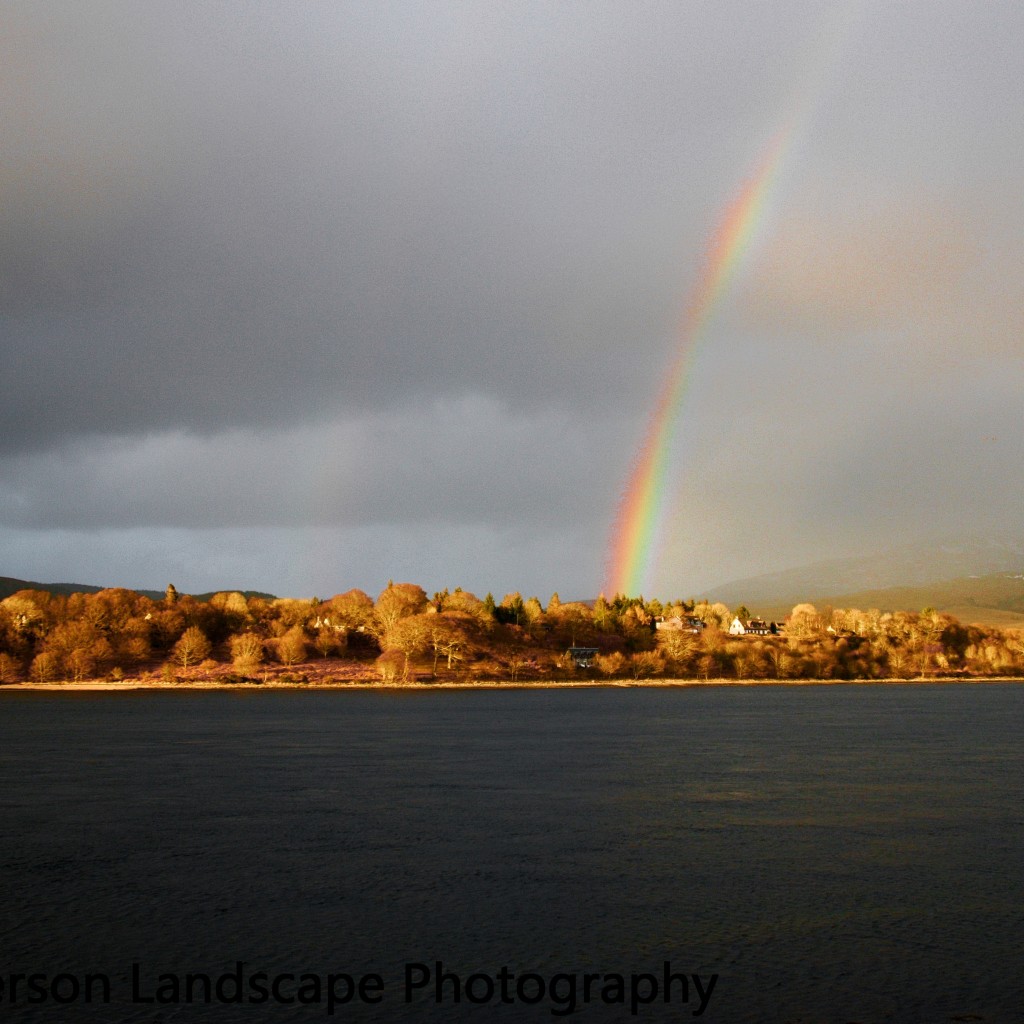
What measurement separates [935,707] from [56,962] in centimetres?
15273

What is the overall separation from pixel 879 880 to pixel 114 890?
2589cm

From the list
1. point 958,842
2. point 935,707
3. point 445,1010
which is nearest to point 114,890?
point 445,1010

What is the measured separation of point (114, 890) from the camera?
111 ft

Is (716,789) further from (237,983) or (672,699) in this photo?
(672,699)

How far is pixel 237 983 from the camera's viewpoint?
80.4 ft

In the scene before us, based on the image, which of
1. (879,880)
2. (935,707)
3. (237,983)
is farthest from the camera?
(935,707)

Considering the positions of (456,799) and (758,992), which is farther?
(456,799)

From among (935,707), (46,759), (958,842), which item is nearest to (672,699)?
(935,707)

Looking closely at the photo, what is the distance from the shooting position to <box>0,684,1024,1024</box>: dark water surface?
24703mm

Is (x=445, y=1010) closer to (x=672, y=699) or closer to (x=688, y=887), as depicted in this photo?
(x=688, y=887)

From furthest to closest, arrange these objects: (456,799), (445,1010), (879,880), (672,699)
A: 1. (672,699)
2. (456,799)
3. (879,880)
4. (445,1010)

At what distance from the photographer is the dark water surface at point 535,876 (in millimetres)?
24703

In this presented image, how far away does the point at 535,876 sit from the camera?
3566 centimetres

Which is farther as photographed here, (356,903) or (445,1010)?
(356,903)
